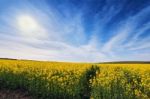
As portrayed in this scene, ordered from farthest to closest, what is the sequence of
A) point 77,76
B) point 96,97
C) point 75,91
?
point 77,76
point 75,91
point 96,97

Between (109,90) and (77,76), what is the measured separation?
3.10 metres

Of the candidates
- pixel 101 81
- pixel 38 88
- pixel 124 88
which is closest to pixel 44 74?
pixel 38 88

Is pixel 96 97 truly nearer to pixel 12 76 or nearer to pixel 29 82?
pixel 29 82

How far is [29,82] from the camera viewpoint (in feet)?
46.4

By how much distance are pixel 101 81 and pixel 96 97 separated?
1.01m

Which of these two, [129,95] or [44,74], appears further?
[44,74]

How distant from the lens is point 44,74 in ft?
46.8

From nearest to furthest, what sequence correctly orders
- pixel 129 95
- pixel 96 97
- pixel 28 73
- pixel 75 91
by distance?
pixel 129 95 → pixel 96 97 → pixel 75 91 → pixel 28 73

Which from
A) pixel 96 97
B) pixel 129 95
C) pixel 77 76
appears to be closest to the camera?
pixel 129 95

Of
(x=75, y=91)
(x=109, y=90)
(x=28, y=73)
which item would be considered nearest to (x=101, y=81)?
(x=109, y=90)

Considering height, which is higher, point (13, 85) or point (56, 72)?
point (56, 72)

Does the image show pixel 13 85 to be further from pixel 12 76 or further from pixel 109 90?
pixel 109 90

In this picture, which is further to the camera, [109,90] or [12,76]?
[12,76]

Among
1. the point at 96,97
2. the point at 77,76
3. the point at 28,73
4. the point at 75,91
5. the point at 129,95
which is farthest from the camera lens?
the point at 28,73
